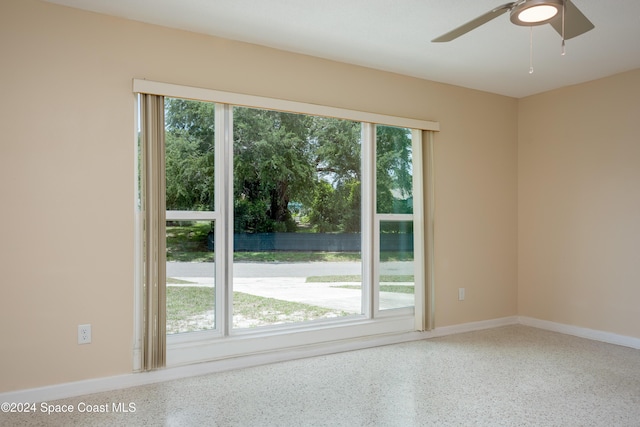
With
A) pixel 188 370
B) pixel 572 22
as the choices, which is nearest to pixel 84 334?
pixel 188 370

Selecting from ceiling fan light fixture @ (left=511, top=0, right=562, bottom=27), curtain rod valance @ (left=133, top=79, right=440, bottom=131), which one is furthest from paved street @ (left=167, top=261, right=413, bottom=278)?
ceiling fan light fixture @ (left=511, top=0, right=562, bottom=27)

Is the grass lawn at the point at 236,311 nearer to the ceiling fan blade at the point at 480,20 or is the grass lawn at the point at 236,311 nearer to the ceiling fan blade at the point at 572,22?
the ceiling fan blade at the point at 480,20

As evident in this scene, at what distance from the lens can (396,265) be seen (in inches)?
167

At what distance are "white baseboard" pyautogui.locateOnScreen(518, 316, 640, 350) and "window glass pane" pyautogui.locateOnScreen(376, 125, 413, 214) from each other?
6.22ft

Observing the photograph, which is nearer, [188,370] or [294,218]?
[188,370]

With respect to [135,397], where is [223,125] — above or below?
above

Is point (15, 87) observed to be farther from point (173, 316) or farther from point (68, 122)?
point (173, 316)

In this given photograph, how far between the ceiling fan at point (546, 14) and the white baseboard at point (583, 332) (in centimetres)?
309

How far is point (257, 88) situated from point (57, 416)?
8.23ft

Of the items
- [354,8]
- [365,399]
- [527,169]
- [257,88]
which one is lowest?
[365,399]

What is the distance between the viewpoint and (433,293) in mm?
4242

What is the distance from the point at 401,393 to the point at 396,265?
1519 mm

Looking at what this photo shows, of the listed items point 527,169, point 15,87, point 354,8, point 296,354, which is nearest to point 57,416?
point 296,354

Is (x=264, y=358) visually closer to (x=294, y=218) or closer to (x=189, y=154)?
(x=294, y=218)
